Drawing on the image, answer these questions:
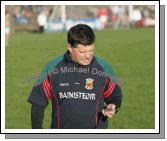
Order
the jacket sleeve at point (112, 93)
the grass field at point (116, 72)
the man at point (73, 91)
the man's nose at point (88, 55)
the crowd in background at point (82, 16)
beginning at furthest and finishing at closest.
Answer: the crowd in background at point (82, 16) < the grass field at point (116, 72) < the jacket sleeve at point (112, 93) < the man at point (73, 91) < the man's nose at point (88, 55)

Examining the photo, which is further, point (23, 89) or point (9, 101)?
point (23, 89)

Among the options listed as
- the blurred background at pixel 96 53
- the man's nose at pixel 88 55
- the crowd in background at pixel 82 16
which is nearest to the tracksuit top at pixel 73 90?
the man's nose at pixel 88 55

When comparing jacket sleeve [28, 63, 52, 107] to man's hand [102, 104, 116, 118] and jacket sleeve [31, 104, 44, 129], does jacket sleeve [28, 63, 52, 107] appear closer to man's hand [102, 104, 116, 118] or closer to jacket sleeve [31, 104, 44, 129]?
jacket sleeve [31, 104, 44, 129]

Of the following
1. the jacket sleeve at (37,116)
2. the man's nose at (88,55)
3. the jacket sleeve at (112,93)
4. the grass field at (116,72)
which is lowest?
the grass field at (116,72)

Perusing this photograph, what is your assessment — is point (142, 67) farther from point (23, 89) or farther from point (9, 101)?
point (9, 101)

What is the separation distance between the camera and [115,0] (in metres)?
7.11

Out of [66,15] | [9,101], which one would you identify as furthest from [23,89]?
[66,15]

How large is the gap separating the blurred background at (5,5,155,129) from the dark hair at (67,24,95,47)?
695mm

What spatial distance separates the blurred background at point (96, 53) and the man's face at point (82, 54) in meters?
0.65

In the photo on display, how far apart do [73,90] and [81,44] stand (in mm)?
454

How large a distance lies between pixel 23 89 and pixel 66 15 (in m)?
24.3

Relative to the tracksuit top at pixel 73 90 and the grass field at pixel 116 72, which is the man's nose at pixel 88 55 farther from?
the grass field at pixel 116 72

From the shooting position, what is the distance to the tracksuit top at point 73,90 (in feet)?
19.4

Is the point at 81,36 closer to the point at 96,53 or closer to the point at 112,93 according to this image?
the point at 112,93
